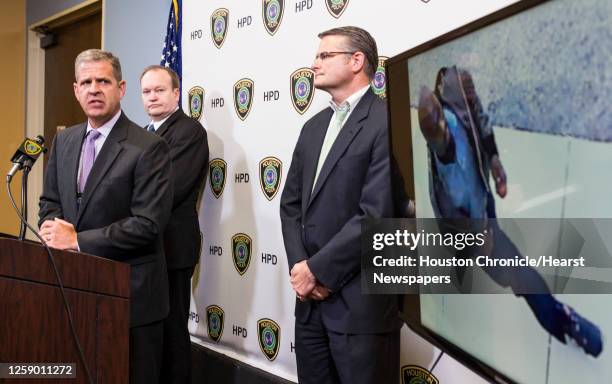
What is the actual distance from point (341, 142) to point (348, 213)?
0.21m

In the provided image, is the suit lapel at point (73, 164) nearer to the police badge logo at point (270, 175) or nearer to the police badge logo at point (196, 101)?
the police badge logo at point (270, 175)

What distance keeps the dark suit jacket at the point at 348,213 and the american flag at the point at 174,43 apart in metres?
1.71

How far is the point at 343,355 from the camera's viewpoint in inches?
63.5

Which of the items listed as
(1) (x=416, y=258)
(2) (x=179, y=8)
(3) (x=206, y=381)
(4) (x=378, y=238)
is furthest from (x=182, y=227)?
(1) (x=416, y=258)

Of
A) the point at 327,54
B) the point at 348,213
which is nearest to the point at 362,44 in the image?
the point at 327,54

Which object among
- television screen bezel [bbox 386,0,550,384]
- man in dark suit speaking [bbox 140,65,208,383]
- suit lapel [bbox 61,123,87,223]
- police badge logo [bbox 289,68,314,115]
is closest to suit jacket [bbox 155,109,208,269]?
man in dark suit speaking [bbox 140,65,208,383]

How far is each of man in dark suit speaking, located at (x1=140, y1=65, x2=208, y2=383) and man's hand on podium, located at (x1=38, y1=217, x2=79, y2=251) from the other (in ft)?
2.92

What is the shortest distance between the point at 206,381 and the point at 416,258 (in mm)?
2281

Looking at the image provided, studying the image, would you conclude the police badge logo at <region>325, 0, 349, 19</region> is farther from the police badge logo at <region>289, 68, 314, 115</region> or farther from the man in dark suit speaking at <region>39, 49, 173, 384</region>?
the man in dark suit speaking at <region>39, 49, 173, 384</region>

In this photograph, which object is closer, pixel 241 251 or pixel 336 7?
pixel 336 7

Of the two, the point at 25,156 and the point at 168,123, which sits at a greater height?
the point at 168,123

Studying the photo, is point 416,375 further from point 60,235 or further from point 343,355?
point 60,235

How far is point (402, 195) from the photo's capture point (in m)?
1.18

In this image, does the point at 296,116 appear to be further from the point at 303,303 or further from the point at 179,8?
the point at 179,8
